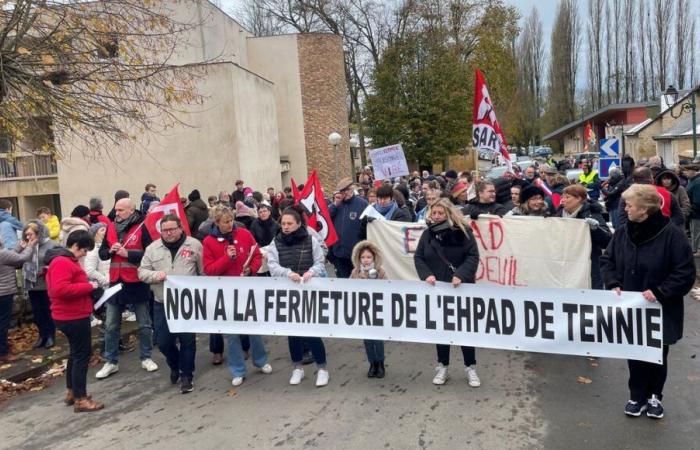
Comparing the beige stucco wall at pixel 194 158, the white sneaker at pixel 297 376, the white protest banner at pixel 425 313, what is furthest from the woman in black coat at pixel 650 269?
the beige stucco wall at pixel 194 158

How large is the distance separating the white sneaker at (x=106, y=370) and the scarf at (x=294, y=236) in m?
2.73

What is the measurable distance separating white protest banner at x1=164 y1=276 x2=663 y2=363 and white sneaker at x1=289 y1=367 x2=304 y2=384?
44 centimetres

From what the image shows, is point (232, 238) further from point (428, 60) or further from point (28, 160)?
point (428, 60)

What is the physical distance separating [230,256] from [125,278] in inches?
55.4

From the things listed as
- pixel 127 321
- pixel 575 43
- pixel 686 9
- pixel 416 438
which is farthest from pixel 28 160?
pixel 575 43

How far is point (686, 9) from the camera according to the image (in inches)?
2114

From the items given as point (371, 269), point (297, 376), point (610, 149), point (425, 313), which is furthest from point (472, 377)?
point (610, 149)

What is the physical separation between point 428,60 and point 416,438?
3438 cm

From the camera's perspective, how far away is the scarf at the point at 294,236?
620cm

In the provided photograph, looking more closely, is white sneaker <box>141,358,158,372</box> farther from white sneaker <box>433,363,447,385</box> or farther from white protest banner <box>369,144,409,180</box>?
white protest banner <box>369,144,409,180</box>

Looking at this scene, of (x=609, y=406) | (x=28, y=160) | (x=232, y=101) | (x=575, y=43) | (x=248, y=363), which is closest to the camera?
(x=609, y=406)

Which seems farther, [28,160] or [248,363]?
[28,160]

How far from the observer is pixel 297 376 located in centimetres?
637

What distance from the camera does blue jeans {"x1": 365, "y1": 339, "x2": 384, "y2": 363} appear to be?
20.8ft
